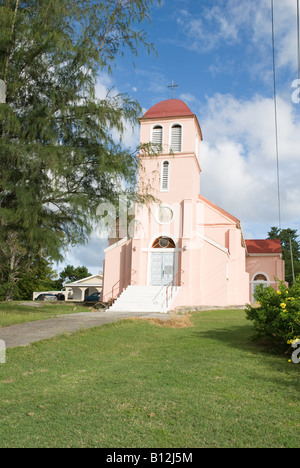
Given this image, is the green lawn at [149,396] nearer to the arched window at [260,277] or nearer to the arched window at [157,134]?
the arched window at [157,134]

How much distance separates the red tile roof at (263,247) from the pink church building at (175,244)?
29.3 feet

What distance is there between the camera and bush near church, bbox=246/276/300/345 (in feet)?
25.8

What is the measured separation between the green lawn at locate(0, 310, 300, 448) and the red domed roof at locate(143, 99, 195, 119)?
19957 mm

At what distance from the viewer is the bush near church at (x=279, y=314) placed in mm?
7875

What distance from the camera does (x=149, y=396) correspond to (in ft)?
18.3

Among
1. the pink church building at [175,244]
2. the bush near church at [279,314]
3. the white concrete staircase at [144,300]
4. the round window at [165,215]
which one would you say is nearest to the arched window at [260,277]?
the pink church building at [175,244]

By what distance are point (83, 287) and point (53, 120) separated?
42907 mm

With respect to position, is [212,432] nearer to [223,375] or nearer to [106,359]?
[223,375]

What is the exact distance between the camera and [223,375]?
6625mm

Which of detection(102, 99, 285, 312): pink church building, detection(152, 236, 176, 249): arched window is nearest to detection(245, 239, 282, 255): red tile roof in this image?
detection(102, 99, 285, 312): pink church building

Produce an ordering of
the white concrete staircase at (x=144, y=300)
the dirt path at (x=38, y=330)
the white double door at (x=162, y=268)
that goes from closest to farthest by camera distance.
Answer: the dirt path at (x=38, y=330)
the white concrete staircase at (x=144, y=300)
the white double door at (x=162, y=268)

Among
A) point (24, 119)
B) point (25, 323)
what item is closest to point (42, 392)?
point (25, 323)

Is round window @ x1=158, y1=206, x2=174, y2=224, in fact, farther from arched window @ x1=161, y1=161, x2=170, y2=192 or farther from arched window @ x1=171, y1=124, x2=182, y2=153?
arched window @ x1=171, y1=124, x2=182, y2=153

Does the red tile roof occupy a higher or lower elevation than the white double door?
higher
